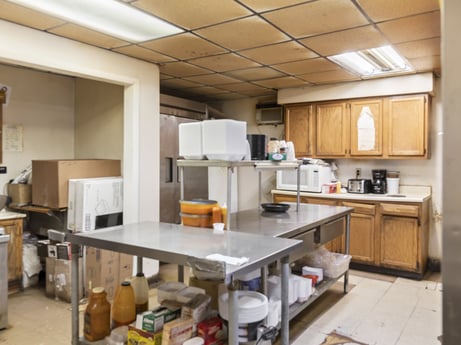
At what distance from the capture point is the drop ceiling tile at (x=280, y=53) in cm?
339

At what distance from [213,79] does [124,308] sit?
335 centimetres

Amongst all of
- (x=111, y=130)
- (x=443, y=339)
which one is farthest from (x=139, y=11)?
(x=443, y=339)

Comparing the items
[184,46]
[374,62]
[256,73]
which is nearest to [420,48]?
[374,62]

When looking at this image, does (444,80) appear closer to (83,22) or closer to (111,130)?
(83,22)

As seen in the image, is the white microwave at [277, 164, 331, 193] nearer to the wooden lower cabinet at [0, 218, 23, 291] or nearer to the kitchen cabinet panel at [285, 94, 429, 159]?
the kitchen cabinet panel at [285, 94, 429, 159]

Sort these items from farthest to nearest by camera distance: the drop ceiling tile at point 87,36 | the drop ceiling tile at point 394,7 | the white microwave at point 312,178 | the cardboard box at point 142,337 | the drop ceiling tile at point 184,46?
1. the white microwave at point 312,178
2. the drop ceiling tile at point 184,46
3. the drop ceiling tile at point 87,36
4. the drop ceiling tile at point 394,7
5. the cardboard box at point 142,337

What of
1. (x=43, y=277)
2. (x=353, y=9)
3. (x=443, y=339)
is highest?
(x=353, y=9)

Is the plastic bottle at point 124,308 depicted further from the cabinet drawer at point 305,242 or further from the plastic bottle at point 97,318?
the cabinet drawer at point 305,242

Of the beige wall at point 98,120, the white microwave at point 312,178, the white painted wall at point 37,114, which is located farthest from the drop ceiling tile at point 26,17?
the white microwave at point 312,178

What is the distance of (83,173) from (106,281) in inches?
46.2

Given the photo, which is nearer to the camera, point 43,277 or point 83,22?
point 83,22

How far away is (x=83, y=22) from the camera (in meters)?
2.83

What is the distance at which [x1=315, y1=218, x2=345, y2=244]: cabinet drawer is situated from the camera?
3.07 m

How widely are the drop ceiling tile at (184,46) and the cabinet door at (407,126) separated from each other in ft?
7.85
